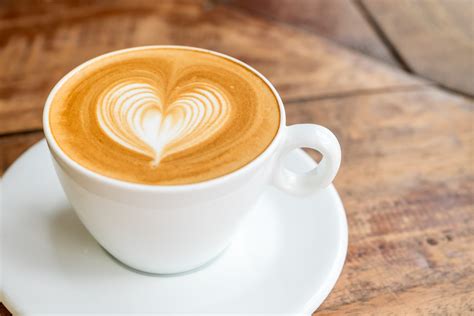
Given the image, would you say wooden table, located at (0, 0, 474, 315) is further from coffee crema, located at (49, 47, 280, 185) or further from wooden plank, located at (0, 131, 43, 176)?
coffee crema, located at (49, 47, 280, 185)

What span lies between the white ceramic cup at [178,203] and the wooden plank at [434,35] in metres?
0.57

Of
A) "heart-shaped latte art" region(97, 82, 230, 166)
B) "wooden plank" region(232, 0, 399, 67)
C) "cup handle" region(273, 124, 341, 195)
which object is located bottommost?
"wooden plank" region(232, 0, 399, 67)

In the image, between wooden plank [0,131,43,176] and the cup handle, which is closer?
the cup handle

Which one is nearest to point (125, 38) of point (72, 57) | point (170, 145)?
point (72, 57)

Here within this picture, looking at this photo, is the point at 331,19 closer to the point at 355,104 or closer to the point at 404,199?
the point at 355,104

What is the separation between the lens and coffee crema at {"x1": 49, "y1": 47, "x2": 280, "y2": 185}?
545 mm

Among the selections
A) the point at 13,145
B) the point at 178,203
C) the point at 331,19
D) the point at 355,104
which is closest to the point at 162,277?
the point at 178,203

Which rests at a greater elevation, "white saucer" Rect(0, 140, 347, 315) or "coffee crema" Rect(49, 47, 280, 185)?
"coffee crema" Rect(49, 47, 280, 185)

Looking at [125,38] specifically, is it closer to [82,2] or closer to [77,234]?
[82,2]

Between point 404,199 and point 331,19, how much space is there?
1.84 feet

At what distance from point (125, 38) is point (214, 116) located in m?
0.58

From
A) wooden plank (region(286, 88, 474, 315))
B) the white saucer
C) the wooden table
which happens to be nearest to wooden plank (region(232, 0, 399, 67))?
the wooden table

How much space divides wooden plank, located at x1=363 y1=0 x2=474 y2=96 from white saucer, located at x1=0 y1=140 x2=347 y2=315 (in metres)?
0.51

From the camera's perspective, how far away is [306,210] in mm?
718
